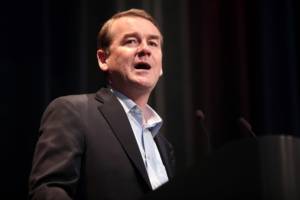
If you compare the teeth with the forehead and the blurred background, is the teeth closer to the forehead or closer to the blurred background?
the forehead

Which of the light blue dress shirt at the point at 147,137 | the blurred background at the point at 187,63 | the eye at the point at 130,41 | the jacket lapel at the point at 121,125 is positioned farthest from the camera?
the blurred background at the point at 187,63

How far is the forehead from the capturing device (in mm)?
1671

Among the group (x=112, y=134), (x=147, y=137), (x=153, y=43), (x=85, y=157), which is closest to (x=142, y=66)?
(x=153, y=43)

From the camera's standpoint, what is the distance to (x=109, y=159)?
129 centimetres

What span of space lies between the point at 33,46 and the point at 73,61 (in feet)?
0.55

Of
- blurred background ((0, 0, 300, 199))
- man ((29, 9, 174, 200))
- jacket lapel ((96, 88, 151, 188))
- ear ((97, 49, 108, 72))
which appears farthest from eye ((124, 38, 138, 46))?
blurred background ((0, 0, 300, 199))

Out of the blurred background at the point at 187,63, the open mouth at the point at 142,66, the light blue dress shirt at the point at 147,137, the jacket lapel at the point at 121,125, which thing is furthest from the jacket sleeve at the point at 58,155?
the blurred background at the point at 187,63

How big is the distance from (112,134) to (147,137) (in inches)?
8.1

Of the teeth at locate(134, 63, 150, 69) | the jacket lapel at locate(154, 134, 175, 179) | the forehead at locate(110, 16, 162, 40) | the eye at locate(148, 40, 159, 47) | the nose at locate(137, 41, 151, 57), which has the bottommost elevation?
the jacket lapel at locate(154, 134, 175, 179)

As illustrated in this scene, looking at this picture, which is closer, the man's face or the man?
the man

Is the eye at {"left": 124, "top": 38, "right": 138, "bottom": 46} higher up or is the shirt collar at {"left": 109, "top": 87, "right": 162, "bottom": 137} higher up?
the eye at {"left": 124, "top": 38, "right": 138, "bottom": 46}

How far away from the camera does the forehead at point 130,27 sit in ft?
5.48

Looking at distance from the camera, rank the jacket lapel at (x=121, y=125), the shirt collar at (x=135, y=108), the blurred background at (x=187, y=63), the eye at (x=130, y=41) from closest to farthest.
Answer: the jacket lapel at (x=121, y=125), the shirt collar at (x=135, y=108), the eye at (x=130, y=41), the blurred background at (x=187, y=63)

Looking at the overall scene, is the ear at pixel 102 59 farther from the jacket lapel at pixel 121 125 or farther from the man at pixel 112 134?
the jacket lapel at pixel 121 125
